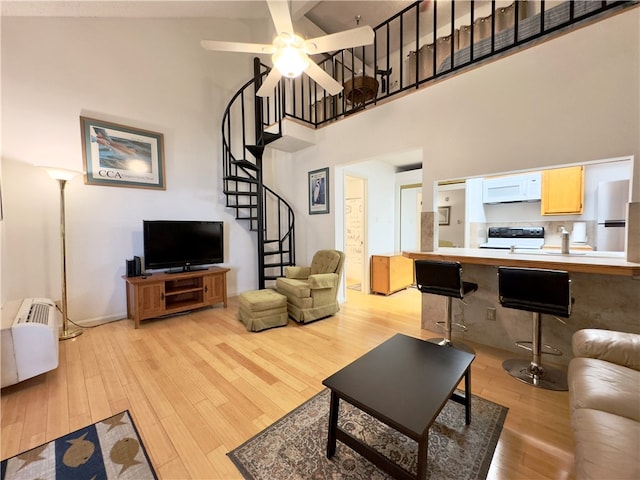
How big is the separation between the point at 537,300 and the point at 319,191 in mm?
3066

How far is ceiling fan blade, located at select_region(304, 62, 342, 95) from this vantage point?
2.21 m

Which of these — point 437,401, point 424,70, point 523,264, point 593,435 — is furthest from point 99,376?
point 424,70

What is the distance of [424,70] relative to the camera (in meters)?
4.13

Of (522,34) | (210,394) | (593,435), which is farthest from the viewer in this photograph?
(522,34)

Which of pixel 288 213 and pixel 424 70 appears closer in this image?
pixel 424 70

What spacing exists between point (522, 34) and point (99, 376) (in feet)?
16.0

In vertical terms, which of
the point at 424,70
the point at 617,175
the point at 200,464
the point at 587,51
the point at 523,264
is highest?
the point at 424,70

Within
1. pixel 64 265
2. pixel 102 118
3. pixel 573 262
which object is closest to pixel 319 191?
pixel 102 118

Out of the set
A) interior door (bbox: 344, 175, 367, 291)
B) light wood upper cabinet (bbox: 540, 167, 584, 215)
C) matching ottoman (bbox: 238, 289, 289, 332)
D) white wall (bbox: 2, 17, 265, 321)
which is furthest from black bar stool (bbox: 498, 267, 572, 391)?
white wall (bbox: 2, 17, 265, 321)

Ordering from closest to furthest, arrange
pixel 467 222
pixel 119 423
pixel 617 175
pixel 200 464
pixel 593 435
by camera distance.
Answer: pixel 593 435, pixel 200 464, pixel 119 423, pixel 617 175, pixel 467 222

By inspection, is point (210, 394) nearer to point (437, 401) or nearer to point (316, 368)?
point (316, 368)

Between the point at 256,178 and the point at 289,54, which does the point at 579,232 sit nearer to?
the point at 289,54

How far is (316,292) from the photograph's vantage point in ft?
11.0

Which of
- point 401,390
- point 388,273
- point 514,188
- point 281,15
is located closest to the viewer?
point 401,390
